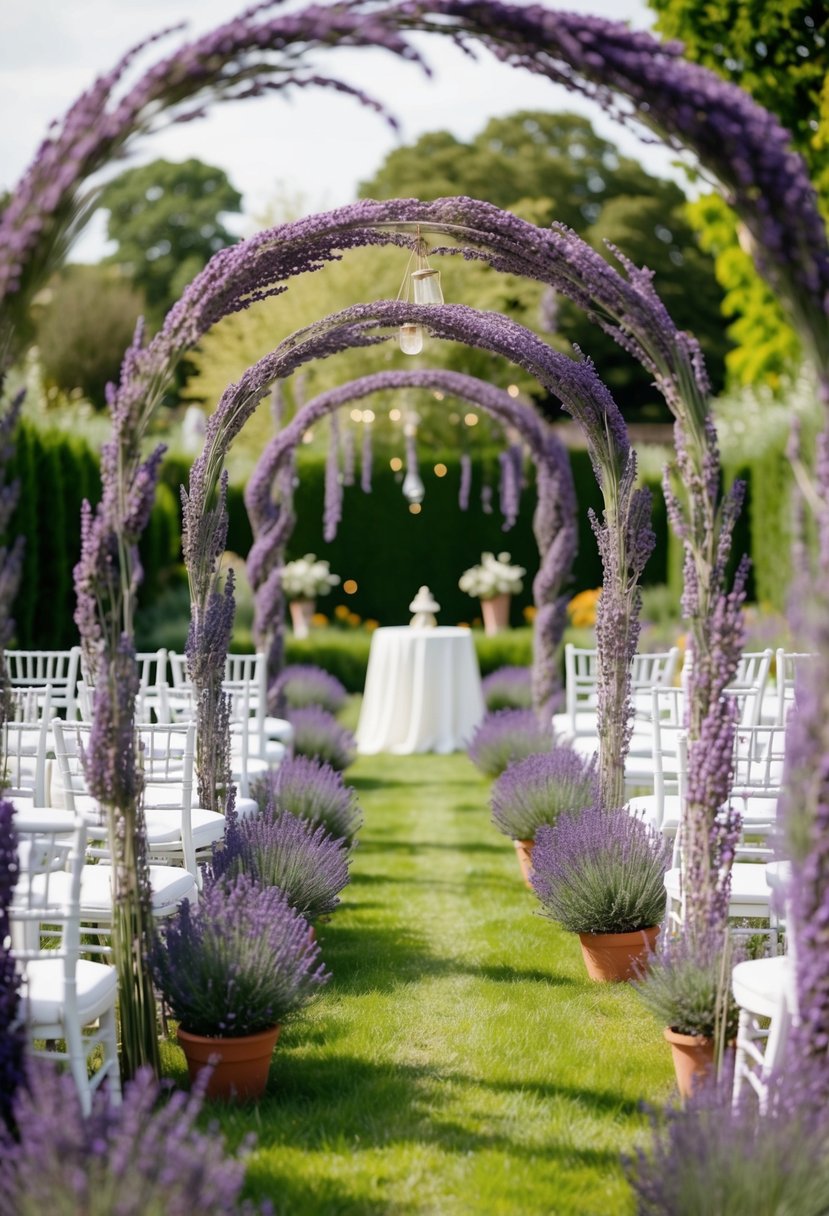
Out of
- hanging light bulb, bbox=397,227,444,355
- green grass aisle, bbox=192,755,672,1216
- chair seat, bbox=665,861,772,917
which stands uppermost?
hanging light bulb, bbox=397,227,444,355

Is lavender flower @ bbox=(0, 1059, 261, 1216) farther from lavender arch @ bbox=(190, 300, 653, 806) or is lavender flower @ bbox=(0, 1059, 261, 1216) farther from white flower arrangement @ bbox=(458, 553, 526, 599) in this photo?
white flower arrangement @ bbox=(458, 553, 526, 599)

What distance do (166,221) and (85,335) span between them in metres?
7.26

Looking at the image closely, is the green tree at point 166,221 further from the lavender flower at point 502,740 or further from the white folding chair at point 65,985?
the white folding chair at point 65,985

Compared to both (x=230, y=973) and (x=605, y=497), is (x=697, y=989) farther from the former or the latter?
(x=605, y=497)

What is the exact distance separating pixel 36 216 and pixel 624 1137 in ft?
9.31

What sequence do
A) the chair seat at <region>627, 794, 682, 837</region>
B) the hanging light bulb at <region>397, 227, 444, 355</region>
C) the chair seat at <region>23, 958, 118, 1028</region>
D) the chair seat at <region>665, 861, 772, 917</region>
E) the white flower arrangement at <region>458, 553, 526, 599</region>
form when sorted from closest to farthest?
the chair seat at <region>23, 958, 118, 1028</region>, the chair seat at <region>665, 861, 772, 917</region>, the hanging light bulb at <region>397, 227, 444, 355</region>, the chair seat at <region>627, 794, 682, 837</region>, the white flower arrangement at <region>458, 553, 526, 599</region>

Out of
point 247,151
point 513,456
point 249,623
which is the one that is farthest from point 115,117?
point 247,151

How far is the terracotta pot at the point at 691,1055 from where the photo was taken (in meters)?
3.45

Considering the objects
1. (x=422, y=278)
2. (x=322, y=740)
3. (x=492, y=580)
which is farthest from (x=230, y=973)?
(x=492, y=580)

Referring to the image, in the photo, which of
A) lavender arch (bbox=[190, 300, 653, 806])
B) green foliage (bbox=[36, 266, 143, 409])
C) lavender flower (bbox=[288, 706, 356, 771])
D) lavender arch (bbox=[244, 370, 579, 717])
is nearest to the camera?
lavender arch (bbox=[190, 300, 653, 806])

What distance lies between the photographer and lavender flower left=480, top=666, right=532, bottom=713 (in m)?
11.0

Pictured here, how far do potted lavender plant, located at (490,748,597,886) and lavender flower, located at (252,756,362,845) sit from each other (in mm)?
765

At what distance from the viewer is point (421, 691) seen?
35.8ft

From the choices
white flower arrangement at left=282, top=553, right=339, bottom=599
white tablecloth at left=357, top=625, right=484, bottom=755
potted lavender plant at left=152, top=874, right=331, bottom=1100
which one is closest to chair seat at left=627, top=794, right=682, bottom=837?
potted lavender plant at left=152, top=874, right=331, bottom=1100
